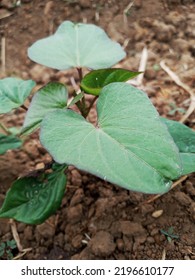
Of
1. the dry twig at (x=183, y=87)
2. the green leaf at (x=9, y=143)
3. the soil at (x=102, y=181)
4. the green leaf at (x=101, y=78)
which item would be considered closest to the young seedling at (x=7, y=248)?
the soil at (x=102, y=181)

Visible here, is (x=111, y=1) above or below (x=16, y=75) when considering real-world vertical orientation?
above

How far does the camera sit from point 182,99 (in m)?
1.50

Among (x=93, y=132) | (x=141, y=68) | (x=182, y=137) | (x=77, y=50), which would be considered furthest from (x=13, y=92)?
(x=141, y=68)

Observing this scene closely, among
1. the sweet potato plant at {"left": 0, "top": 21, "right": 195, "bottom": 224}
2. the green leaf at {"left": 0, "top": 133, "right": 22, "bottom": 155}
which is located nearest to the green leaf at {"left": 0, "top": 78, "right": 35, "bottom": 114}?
the sweet potato plant at {"left": 0, "top": 21, "right": 195, "bottom": 224}

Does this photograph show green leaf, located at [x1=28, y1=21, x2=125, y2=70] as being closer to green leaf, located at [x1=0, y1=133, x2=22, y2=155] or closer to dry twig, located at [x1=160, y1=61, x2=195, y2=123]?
green leaf, located at [x1=0, y1=133, x2=22, y2=155]

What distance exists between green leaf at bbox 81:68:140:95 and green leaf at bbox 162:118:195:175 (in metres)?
0.20

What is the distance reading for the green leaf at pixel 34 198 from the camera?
43.6 inches

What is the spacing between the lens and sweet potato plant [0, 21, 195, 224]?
84cm

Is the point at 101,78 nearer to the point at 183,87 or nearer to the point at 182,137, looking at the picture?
the point at 182,137

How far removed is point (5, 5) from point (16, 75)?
1.37 ft

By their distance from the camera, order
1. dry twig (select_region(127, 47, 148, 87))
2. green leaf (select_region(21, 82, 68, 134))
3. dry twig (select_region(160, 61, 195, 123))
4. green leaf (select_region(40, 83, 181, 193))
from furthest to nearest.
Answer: dry twig (select_region(127, 47, 148, 87)) < dry twig (select_region(160, 61, 195, 123)) < green leaf (select_region(21, 82, 68, 134)) < green leaf (select_region(40, 83, 181, 193))

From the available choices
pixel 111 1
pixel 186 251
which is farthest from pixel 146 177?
pixel 111 1

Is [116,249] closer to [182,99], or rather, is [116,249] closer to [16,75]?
[182,99]

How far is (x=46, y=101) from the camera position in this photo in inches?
43.4
